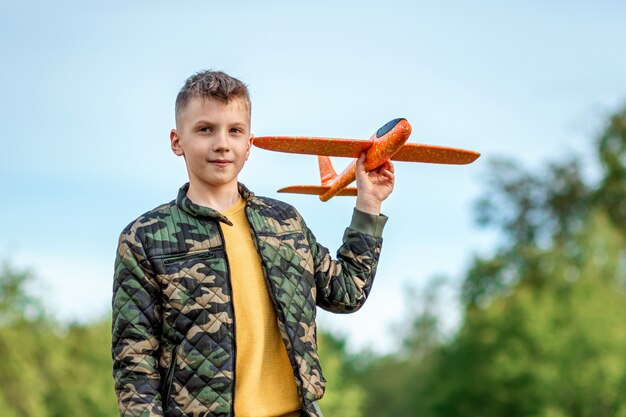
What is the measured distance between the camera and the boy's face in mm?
3945

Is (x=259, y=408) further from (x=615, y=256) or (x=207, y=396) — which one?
(x=615, y=256)

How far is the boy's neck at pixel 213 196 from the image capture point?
4082 millimetres

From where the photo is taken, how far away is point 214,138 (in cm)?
397

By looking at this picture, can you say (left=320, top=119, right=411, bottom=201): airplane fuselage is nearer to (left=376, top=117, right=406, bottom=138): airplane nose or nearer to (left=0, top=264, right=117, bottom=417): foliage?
(left=376, top=117, right=406, bottom=138): airplane nose

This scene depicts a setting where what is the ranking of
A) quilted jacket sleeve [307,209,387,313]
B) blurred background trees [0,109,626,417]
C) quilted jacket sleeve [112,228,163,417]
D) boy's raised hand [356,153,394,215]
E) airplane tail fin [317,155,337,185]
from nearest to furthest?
quilted jacket sleeve [112,228,163,417] < quilted jacket sleeve [307,209,387,313] < boy's raised hand [356,153,394,215] < airplane tail fin [317,155,337,185] < blurred background trees [0,109,626,417]

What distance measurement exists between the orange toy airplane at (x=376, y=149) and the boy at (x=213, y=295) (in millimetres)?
267

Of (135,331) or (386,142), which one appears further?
(386,142)

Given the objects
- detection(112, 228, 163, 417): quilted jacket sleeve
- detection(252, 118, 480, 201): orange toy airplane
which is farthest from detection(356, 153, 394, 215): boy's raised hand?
detection(112, 228, 163, 417): quilted jacket sleeve

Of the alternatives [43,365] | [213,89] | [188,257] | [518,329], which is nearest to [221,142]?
[213,89]

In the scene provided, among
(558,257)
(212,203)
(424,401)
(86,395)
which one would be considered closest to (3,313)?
(86,395)

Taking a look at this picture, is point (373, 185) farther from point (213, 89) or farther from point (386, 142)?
Answer: point (213, 89)

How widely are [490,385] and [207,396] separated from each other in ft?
118

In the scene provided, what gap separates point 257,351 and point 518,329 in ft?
116

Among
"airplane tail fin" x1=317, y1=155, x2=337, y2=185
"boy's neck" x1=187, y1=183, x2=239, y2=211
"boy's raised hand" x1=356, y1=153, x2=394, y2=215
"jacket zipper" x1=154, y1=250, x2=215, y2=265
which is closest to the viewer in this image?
"jacket zipper" x1=154, y1=250, x2=215, y2=265
